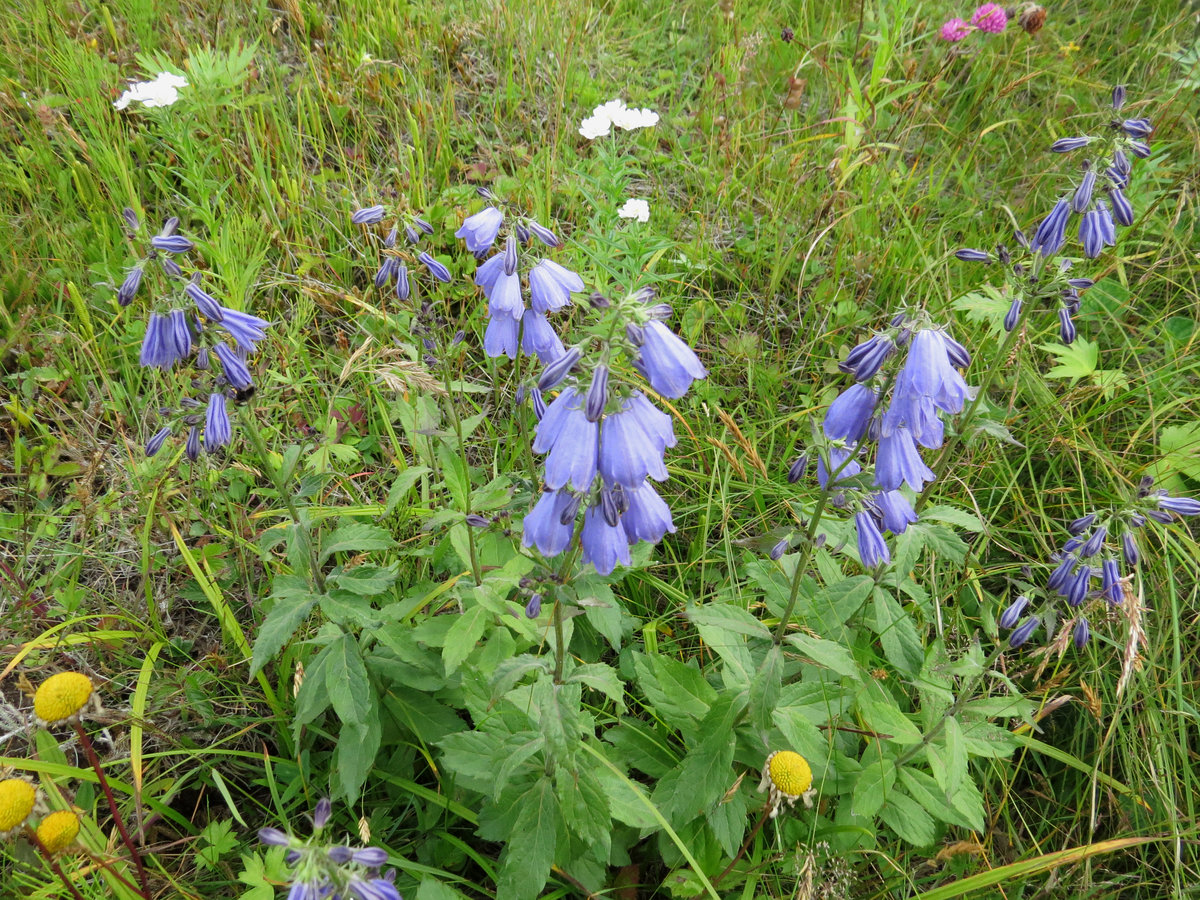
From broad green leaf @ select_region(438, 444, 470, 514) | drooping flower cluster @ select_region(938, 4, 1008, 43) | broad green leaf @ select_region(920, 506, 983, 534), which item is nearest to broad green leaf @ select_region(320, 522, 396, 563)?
broad green leaf @ select_region(438, 444, 470, 514)

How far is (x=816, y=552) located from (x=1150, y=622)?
1.86 m

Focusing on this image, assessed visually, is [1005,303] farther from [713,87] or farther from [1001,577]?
[713,87]

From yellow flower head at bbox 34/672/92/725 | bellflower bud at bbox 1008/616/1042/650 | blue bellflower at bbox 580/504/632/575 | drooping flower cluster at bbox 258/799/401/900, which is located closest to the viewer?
drooping flower cluster at bbox 258/799/401/900

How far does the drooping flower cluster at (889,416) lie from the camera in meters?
2.36

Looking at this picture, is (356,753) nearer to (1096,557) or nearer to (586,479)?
(586,479)

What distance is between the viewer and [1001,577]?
12.6 feet

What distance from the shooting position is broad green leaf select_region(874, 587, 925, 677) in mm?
2990

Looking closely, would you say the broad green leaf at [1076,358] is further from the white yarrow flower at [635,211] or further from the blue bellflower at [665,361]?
the blue bellflower at [665,361]

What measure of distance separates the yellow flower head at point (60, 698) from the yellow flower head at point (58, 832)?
0.30 m

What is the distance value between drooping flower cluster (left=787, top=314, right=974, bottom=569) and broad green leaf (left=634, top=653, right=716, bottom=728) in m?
0.68

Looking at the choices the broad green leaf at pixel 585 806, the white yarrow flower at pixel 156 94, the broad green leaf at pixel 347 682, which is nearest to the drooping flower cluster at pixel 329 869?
the broad green leaf at pixel 585 806

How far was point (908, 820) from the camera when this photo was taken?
2.88 meters

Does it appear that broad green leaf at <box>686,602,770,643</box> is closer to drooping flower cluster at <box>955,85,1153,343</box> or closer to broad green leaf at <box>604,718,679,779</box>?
broad green leaf at <box>604,718,679,779</box>

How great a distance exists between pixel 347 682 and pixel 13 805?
3.22 feet
